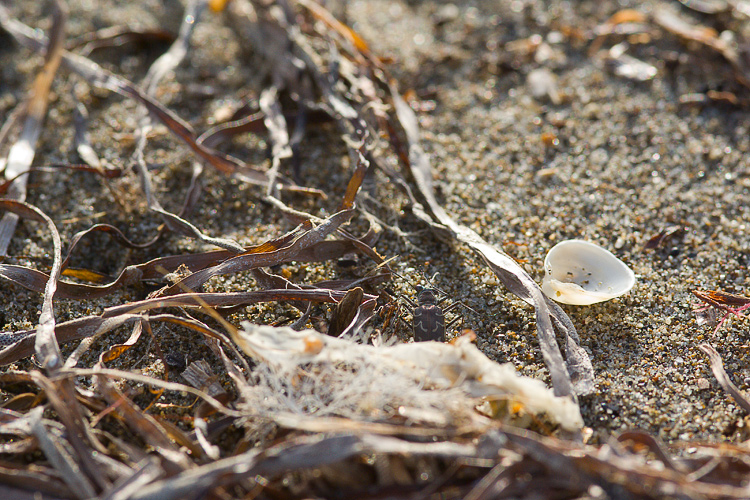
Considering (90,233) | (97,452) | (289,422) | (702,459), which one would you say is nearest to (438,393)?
(289,422)

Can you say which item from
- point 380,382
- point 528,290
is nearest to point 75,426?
point 380,382

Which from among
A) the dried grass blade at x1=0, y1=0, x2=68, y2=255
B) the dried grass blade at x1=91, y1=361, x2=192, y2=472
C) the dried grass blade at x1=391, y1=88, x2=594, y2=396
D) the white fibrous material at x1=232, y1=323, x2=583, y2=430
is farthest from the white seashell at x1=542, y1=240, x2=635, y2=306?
the dried grass blade at x1=0, y1=0, x2=68, y2=255

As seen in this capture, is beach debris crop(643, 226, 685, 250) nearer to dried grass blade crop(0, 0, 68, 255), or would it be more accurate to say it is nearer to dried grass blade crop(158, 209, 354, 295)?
dried grass blade crop(158, 209, 354, 295)

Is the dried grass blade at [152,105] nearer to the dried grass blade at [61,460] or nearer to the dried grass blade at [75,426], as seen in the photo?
the dried grass blade at [75,426]

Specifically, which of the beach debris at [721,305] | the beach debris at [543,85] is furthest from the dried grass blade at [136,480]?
the beach debris at [543,85]

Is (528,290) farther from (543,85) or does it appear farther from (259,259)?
(543,85)

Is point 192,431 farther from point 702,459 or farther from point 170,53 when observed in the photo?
point 170,53

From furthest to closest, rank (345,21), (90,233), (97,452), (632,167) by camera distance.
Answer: (345,21), (632,167), (90,233), (97,452)
